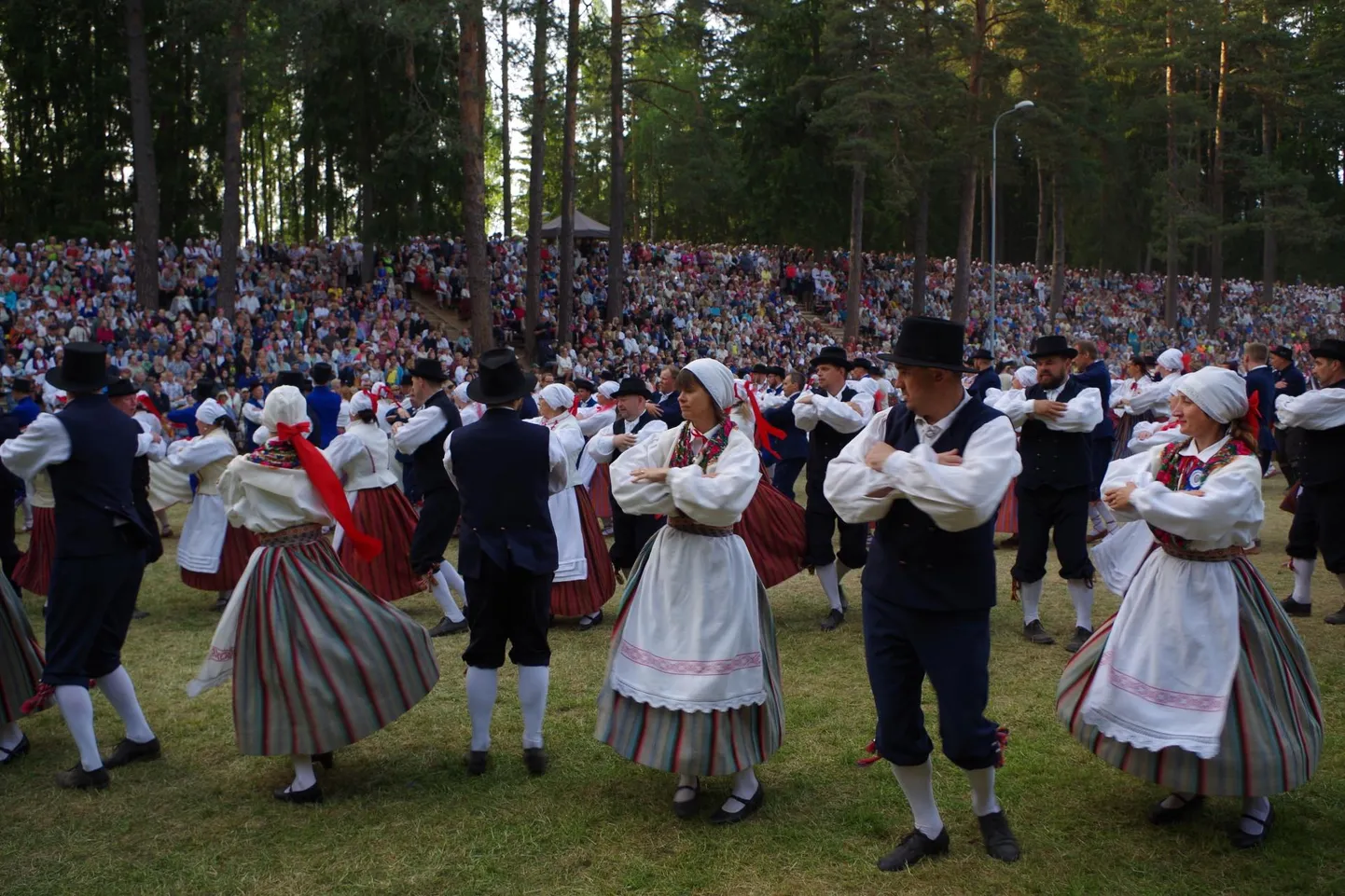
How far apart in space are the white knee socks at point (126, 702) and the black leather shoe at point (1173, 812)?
170 inches

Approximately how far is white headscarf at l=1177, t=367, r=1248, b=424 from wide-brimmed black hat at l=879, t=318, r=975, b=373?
1055 millimetres

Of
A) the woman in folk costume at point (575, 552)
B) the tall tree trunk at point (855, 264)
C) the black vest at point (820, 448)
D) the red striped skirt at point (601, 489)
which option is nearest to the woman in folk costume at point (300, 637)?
the woman in folk costume at point (575, 552)

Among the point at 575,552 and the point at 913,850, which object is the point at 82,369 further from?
the point at 913,850

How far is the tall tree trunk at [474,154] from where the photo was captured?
18.2 m

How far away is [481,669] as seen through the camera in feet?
17.0

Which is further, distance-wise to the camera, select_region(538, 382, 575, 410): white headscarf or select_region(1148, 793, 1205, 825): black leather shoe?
select_region(538, 382, 575, 410): white headscarf

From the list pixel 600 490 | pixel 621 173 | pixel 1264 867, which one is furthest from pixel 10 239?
pixel 1264 867

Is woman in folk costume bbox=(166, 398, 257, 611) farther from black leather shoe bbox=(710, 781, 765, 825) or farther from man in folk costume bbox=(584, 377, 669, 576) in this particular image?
black leather shoe bbox=(710, 781, 765, 825)

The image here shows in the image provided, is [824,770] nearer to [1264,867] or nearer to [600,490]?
[1264,867]

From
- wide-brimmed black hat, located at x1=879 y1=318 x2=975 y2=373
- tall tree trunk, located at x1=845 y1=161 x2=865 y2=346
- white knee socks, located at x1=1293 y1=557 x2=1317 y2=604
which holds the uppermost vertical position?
Result: tall tree trunk, located at x1=845 y1=161 x2=865 y2=346

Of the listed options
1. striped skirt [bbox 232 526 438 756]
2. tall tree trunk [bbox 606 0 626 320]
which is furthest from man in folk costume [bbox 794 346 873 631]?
tall tree trunk [bbox 606 0 626 320]

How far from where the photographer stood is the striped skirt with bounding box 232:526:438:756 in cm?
483

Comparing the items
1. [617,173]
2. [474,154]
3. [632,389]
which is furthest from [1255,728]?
[617,173]

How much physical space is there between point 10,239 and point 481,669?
91.9 feet
